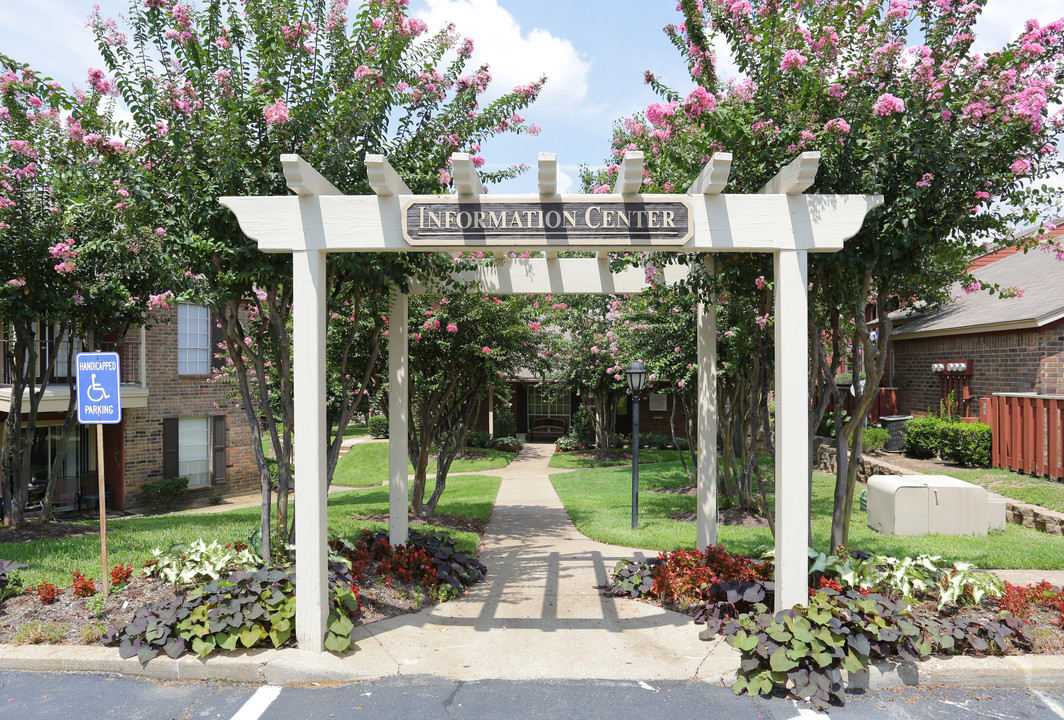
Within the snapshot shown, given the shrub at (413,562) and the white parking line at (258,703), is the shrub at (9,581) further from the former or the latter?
the white parking line at (258,703)

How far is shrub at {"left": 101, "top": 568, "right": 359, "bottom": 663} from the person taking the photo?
410 cm

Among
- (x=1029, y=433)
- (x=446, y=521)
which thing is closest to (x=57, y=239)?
(x=446, y=521)

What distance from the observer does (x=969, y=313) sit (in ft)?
47.6

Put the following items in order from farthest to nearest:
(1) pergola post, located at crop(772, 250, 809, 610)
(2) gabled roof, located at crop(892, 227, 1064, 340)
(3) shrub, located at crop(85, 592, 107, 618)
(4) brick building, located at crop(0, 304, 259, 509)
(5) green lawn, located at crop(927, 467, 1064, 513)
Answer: (4) brick building, located at crop(0, 304, 259, 509), (2) gabled roof, located at crop(892, 227, 1064, 340), (5) green lawn, located at crop(927, 467, 1064, 513), (3) shrub, located at crop(85, 592, 107, 618), (1) pergola post, located at crop(772, 250, 809, 610)

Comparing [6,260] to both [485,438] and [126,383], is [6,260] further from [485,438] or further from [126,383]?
[485,438]

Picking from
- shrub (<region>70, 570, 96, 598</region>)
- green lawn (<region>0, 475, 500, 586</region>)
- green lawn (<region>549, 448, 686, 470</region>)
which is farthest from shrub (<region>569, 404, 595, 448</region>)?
shrub (<region>70, 570, 96, 598</region>)

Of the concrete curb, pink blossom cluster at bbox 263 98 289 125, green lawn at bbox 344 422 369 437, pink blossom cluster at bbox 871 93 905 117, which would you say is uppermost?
A: pink blossom cluster at bbox 263 98 289 125

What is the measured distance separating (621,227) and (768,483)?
9.26 meters

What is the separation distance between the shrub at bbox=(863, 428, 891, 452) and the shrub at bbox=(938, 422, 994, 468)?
6.24 ft

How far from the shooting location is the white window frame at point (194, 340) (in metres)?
15.5

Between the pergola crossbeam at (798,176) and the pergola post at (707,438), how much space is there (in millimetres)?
1856

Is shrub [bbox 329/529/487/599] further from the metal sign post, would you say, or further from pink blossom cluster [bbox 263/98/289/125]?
pink blossom cluster [bbox 263/98/289/125]

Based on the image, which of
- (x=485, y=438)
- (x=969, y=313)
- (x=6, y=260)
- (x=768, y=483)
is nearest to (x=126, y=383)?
(x=6, y=260)

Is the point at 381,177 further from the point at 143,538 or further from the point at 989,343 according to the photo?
the point at 989,343
